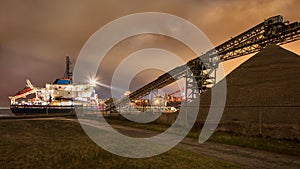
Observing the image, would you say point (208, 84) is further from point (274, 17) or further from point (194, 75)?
point (274, 17)

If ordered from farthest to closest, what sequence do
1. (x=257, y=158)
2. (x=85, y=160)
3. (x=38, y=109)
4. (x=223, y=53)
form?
(x=38, y=109)
(x=223, y=53)
(x=257, y=158)
(x=85, y=160)

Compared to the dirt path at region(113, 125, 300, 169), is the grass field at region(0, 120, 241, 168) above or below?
above

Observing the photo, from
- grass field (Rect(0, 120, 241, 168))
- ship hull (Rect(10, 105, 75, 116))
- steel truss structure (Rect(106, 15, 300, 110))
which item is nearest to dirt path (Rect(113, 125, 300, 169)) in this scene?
grass field (Rect(0, 120, 241, 168))

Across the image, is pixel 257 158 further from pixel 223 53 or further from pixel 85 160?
pixel 223 53

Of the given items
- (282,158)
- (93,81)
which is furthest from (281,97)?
(93,81)

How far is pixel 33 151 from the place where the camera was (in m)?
6.55

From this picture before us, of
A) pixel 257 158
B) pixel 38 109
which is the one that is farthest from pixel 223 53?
pixel 38 109

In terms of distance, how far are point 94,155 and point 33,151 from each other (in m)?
2.08

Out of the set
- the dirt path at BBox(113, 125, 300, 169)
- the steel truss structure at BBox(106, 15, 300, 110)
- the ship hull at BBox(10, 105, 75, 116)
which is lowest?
the ship hull at BBox(10, 105, 75, 116)

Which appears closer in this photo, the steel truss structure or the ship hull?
the steel truss structure

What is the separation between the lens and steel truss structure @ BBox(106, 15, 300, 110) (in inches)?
933

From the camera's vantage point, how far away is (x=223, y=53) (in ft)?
100

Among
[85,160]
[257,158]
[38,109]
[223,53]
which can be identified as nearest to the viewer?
[85,160]

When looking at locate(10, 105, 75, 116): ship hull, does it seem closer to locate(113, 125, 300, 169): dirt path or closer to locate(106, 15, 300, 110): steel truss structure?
locate(106, 15, 300, 110): steel truss structure
